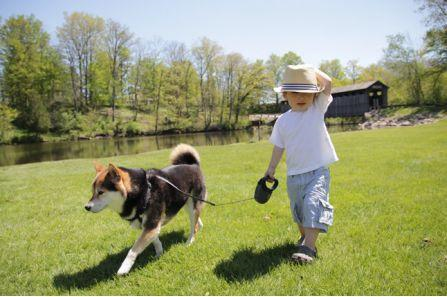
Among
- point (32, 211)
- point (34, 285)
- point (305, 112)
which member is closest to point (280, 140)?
point (305, 112)

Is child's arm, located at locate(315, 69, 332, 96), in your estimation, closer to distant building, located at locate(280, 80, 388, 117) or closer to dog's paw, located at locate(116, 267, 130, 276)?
dog's paw, located at locate(116, 267, 130, 276)

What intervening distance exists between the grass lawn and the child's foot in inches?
3.5

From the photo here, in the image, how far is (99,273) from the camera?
14.8 feet

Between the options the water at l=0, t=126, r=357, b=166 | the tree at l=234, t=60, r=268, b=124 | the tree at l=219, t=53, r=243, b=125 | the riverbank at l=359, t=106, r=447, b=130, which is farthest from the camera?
the tree at l=234, t=60, r=268, b=124

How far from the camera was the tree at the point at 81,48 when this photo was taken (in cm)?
6406

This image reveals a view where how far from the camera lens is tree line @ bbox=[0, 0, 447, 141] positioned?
57.3 metres

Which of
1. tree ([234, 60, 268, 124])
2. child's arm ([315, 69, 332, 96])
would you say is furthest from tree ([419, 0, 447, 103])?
child's arm ([315, 69, 332, 96])

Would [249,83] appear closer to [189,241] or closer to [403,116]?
[403,116]

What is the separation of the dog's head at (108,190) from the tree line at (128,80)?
2214 inches

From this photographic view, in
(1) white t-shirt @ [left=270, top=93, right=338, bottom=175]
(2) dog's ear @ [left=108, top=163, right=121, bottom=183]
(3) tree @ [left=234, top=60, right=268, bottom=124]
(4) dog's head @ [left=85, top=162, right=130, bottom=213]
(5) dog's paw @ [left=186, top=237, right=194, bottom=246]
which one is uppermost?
(3) tree @ [left=234, top=60, right=268, bottom=124]

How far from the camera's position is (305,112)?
4.55 metres

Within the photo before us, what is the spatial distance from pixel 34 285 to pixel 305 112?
4.40 metres

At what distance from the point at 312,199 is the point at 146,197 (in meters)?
2.34

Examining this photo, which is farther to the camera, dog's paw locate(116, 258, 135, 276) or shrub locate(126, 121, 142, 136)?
shrub locate(126, 121, 142, 136)
